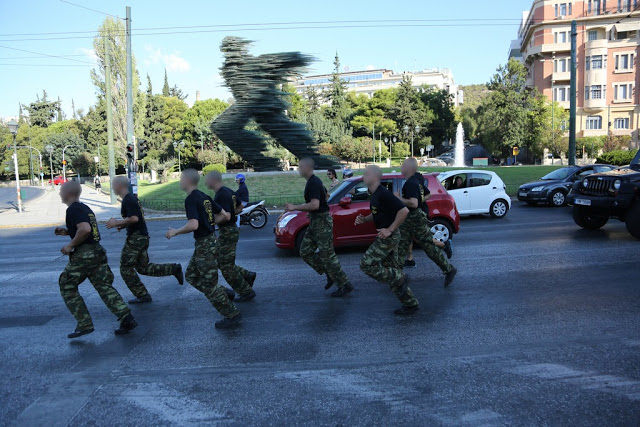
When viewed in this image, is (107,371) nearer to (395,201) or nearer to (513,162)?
(395,201)

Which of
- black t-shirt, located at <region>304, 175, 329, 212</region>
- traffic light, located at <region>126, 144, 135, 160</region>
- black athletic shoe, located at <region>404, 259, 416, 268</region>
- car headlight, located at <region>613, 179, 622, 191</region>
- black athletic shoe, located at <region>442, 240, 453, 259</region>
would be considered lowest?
black athletic shoe, located at <region>404, 259, 416, 268</region>

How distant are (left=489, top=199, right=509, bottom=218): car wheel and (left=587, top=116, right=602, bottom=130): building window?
195 ft

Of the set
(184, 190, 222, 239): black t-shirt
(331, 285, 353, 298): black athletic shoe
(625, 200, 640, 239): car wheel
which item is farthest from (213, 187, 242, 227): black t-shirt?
(625, 200, 640, 239): car wheel

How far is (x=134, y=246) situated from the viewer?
6457 millimetres

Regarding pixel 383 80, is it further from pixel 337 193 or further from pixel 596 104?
pixel 337 193

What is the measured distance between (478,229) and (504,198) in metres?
2.91

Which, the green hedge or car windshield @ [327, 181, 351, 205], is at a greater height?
the green hedge

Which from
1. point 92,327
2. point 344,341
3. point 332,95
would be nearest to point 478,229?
point 344,341

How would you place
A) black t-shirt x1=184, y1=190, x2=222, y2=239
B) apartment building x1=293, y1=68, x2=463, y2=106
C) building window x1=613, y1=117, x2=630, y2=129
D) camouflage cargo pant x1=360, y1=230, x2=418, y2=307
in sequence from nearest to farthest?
black t-shirt x1=184, y1=190, x2=222, y2=239, camouflage cargo pant x1=360, y1=230, x2=418, y2=307, building window x1=613, y1=117, x2=630, y2=129, apartment building x1=293, y1=68, x2=463, y2=106

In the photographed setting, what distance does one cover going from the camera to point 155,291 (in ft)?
24.5

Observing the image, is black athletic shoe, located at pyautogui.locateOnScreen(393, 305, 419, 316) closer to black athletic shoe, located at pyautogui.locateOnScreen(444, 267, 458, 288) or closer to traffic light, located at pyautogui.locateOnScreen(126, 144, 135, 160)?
black athletic shoe, located at pyautogui.locateOnScreen(444, 267, 458, 288)

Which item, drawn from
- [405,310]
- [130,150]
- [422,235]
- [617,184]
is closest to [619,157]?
[617,184]

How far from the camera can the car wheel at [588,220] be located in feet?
38.3

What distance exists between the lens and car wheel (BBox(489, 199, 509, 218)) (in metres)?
15.3
